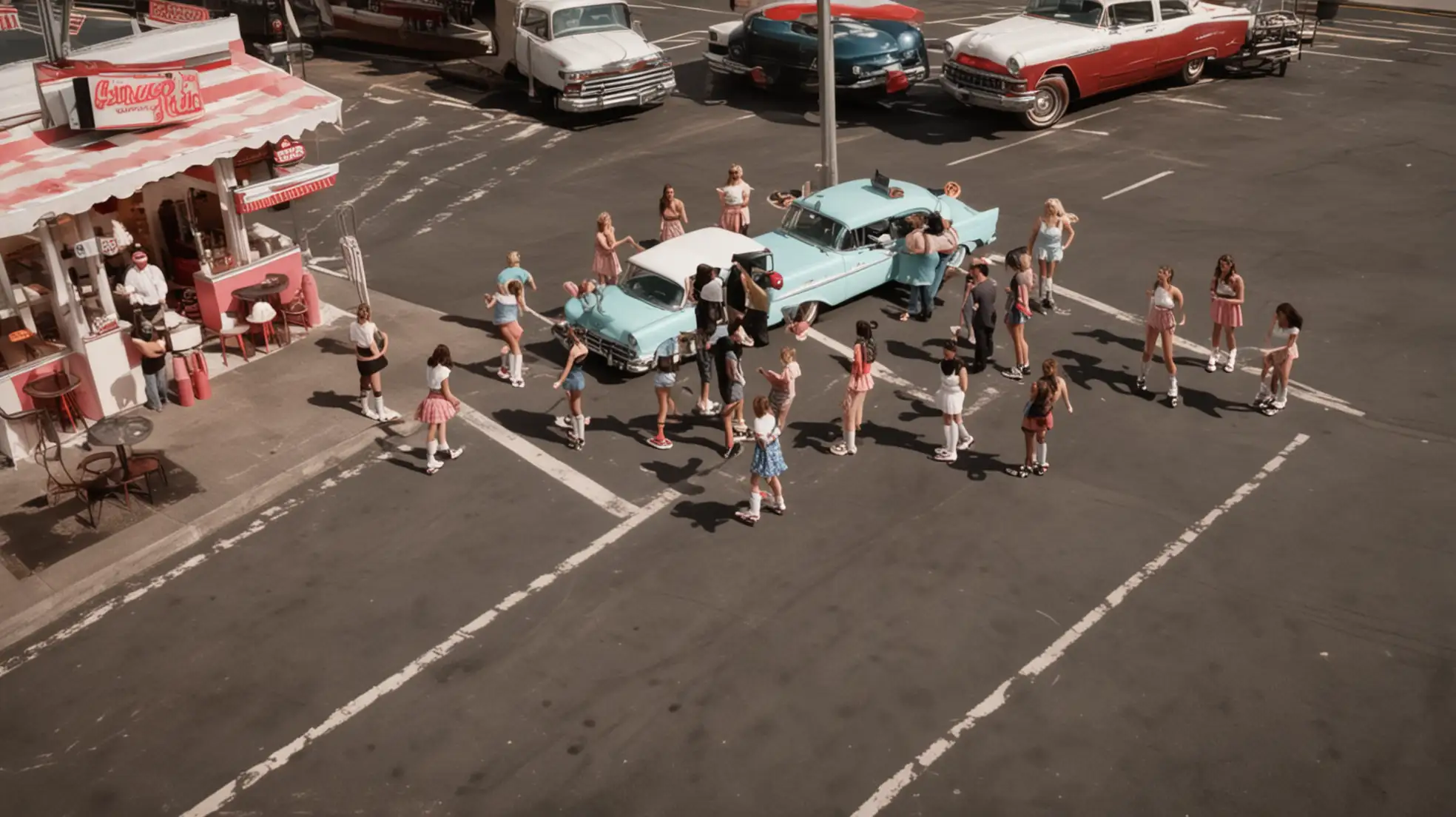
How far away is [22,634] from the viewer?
38.9ft

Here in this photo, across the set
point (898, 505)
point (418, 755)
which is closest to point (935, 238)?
point (898, 505)

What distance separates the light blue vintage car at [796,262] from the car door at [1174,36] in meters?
8.96

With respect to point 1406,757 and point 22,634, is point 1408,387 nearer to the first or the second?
point 1406,757

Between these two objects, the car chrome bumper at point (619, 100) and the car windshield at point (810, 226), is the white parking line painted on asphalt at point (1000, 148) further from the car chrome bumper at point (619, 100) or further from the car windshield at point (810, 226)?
the car chrome bumper at point (619, 100)

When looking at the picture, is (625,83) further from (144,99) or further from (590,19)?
Answer: (144,99)

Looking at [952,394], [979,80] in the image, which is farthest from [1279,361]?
[979,80]

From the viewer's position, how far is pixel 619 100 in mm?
24812

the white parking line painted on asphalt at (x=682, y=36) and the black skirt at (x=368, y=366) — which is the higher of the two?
the white parking line painted on asphalt at (x=682, y=36)

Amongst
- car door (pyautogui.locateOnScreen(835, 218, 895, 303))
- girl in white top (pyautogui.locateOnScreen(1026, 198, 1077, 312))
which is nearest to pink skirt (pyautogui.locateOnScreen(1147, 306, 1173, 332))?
girl in white top (pyautogui.locateOnScreen(1026, 198, 1077, 312))

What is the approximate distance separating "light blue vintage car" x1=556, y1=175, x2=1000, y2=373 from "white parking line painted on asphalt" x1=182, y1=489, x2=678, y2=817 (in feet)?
8.72

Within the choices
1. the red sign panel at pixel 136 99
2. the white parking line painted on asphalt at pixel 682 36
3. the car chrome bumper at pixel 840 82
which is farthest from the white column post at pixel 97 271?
the white parking line painted on asphalt at pixel 682 36

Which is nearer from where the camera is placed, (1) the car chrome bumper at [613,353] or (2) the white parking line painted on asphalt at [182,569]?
(2) the white parking line painted on asphalt at [182,569]

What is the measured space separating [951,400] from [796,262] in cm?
388

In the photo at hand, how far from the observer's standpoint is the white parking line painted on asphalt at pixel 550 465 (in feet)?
44.2
